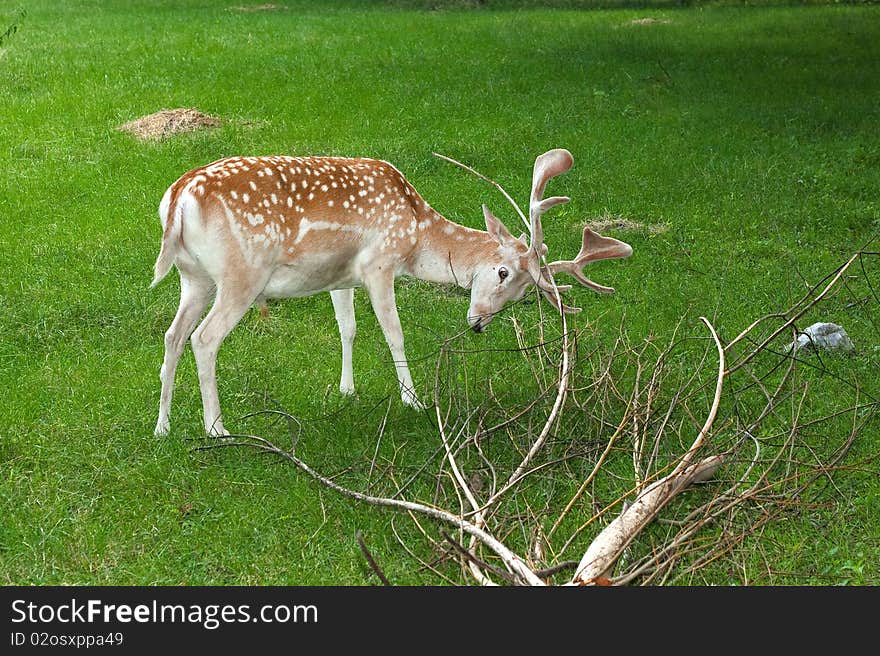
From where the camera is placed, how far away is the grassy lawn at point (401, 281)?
5516 millimetres

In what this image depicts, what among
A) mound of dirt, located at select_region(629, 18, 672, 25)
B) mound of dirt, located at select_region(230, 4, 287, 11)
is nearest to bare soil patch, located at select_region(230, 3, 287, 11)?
mound of dirt, located at select_region(230, 4, 287, 11)

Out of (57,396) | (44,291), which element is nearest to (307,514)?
(57,396)

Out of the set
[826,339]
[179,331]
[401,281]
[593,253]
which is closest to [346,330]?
[179,331]

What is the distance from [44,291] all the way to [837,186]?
738cm

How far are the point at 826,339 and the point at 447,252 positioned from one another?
2553 millimetres

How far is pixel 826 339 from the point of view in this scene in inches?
300

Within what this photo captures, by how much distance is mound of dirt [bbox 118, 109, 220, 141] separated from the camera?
1271 cm

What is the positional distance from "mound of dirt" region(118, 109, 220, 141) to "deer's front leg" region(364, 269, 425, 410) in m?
6.54

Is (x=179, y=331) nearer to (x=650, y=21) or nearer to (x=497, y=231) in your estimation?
(x=497, y=231)

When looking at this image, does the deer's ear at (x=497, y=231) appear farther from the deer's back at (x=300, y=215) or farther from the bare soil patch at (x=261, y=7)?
the bare soil patch at (x=261, y=7)

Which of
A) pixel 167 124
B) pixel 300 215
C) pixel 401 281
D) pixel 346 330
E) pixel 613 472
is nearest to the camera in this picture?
pixel 613 472

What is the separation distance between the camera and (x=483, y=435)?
609 cm

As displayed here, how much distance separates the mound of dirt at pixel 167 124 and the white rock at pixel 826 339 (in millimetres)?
7555

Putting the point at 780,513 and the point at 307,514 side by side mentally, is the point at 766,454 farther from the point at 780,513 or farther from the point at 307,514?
the point at 307,514
